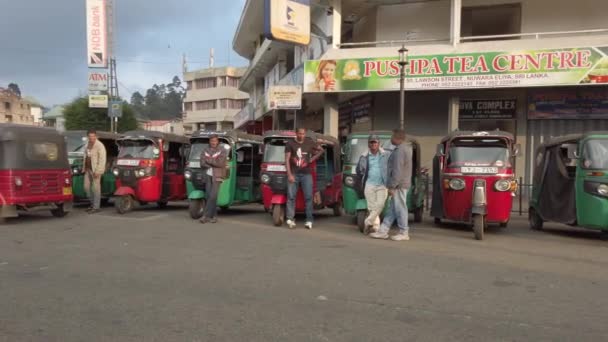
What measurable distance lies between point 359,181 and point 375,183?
785 millimetres

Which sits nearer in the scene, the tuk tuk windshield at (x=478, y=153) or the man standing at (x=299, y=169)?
the tuk tuk windshield at (x=478, y=153)

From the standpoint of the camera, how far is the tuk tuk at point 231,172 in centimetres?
1112

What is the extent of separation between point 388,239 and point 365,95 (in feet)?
43.1

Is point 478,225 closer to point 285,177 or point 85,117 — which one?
point 285,177

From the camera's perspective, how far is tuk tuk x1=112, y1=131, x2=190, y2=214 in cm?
1178

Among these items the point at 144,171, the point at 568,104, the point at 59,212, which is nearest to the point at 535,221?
the point at 144,171

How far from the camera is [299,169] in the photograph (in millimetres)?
9602

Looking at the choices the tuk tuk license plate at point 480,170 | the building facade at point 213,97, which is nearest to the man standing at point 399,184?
the tuk tuk license plate at point 480,170

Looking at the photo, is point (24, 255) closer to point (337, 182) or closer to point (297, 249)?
point (297, 249)

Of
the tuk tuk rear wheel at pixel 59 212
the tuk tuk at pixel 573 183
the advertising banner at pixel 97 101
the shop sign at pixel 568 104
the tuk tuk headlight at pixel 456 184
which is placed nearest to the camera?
the tuk tuk at pixel 573 183

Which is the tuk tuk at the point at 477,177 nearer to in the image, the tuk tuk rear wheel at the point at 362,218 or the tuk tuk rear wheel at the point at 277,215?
the tuk tuk rear wheel at the point at 362,218

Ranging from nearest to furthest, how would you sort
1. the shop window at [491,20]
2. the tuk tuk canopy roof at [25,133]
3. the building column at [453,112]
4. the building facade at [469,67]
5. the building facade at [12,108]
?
1. the tuk tuk canopy roof at [25,133]
2. the building facade at [469,67]
3. the building column at [453,112]
4. the shop window at [491,20]
5. the building facade at [12,108]

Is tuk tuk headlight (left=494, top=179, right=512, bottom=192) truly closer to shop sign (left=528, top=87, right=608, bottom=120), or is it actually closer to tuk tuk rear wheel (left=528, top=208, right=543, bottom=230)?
tuk tuk rear wheel (left=528, top=208, right=543, bottom=230)

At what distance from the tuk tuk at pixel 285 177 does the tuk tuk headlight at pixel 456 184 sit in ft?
9.16
